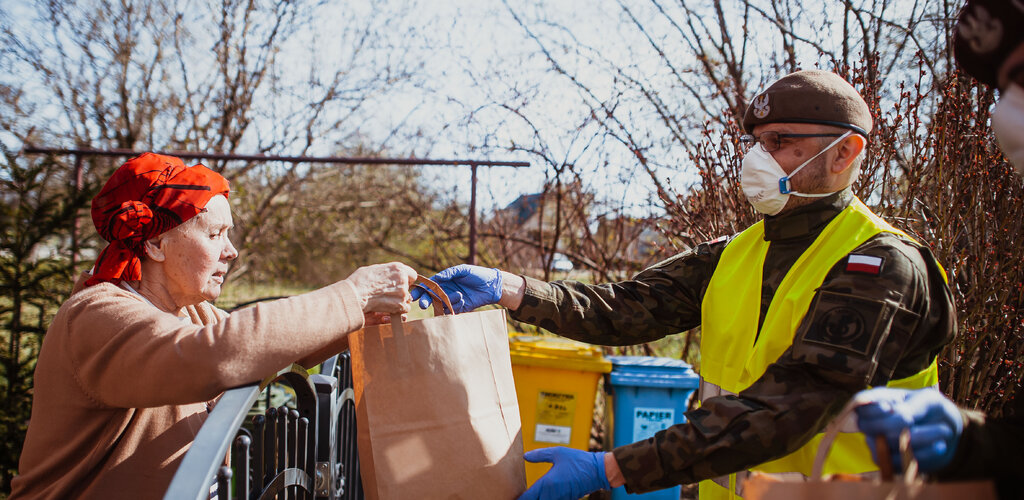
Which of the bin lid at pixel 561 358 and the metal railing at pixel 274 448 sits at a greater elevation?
the metal railing at pixel 274 448

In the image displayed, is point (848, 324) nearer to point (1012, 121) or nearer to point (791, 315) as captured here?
point (791, 315)

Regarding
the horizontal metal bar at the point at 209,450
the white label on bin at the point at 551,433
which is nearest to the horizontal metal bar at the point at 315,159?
the white label on bin at the point at 551,433

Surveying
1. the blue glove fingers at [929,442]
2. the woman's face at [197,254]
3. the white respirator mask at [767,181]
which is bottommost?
the blue glove fingers at [929,442]

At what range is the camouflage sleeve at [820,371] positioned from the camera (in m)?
1.57

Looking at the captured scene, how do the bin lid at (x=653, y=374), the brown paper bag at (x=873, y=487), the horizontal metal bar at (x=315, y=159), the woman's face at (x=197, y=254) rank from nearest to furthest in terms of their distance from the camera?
the brown paper bag at (x=873, y=487)
the woman's face at (x=197, y=254)
the bin lid at (x=653, y=374)
the horizontal metal bar at (x=315, y=159)

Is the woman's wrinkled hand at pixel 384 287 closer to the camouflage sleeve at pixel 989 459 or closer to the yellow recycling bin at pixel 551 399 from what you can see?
the camouflage sleeve at pixel 989 459

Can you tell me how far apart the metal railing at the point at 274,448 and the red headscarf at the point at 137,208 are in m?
0.50

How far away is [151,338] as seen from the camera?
1444mm

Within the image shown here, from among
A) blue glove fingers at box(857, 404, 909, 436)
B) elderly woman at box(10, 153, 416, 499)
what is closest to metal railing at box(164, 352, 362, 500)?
elderly woman at box(10, 153, 416, 499)

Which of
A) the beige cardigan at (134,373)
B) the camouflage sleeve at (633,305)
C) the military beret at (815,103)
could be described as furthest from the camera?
the camouflage sleeve at (633,305)

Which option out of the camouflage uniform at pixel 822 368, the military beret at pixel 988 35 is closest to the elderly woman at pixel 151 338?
the camouflage uniform at pixel 822 368

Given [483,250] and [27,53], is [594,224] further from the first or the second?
[27,53]

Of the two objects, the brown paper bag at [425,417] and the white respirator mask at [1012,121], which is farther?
the brown paper bag at [425,417]

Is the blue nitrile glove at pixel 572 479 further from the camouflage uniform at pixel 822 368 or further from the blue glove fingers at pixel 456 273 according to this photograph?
the blue glove fingers at pixel 456 273
